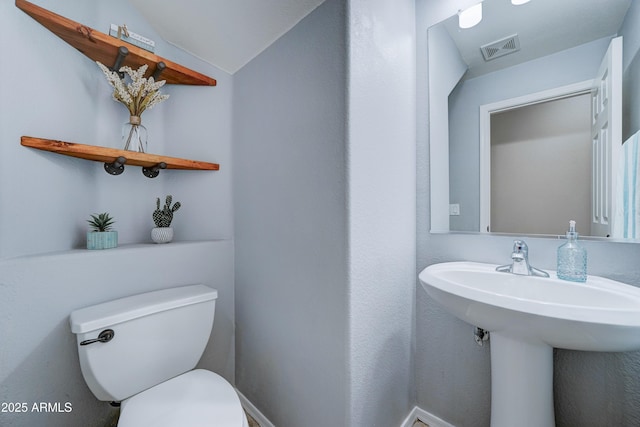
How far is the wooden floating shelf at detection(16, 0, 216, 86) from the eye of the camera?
935 mm

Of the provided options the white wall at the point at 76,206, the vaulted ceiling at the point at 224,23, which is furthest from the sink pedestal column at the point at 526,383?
the vaulted ceiling at the point at 224,23

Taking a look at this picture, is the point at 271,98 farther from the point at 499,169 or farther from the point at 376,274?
the point at 499,169

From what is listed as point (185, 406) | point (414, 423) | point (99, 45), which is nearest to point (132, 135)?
point (99, 45)

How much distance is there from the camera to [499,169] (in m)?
1.13

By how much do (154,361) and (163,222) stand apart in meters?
0.64

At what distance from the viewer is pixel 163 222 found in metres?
1.29

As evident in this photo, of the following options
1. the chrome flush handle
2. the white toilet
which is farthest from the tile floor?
the chrome flush handle

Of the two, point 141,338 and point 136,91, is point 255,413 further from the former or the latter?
point 136,91

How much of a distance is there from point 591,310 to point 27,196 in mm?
1804

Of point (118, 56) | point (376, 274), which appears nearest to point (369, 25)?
point (376, 274)

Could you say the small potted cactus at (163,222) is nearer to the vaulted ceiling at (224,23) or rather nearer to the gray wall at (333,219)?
the gray wall at (333,219)

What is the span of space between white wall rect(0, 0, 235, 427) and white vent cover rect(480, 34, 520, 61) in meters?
1.39

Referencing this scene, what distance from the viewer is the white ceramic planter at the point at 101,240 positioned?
1056 millimetres

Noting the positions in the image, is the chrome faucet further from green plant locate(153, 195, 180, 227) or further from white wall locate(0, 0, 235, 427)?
green plant locate(153, 195, 180, 227)
